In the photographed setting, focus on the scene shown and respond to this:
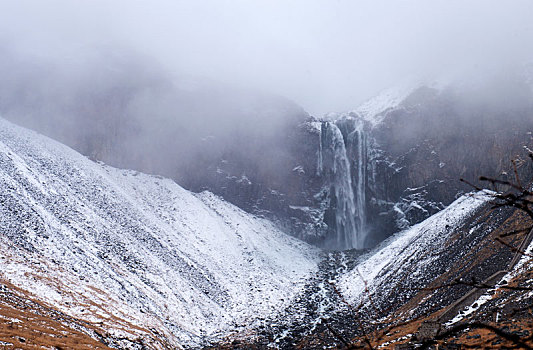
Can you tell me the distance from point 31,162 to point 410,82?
96295mm

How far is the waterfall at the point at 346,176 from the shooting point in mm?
81188

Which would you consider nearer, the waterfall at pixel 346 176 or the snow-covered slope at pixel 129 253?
the snow-covered slope at pixel 129 253

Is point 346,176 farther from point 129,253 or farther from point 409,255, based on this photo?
point 129,253

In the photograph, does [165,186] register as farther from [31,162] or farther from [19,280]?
[19,280]

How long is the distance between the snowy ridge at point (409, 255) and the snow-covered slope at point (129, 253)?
722 cm

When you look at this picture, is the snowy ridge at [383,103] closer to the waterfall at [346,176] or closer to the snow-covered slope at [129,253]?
the waterfall at [346,176]

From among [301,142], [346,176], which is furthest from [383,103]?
[346,176]

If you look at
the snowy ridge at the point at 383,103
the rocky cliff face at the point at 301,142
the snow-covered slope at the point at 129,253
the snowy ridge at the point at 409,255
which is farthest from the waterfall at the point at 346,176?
the snowy ridge at the point at 409,255

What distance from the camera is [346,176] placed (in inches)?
3332

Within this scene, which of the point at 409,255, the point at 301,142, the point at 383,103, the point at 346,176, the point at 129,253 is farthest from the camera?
the point at 383,103

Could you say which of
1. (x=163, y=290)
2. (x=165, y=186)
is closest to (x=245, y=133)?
(x=165, y=186)

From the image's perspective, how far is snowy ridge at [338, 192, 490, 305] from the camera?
130 feet

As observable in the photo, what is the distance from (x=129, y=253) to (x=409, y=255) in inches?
1226

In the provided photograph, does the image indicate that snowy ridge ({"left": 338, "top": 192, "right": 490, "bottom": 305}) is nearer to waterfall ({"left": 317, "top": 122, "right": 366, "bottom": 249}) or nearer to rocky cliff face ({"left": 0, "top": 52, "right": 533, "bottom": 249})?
rocky cliff face ({"left": 0, "top": 52, "right": 533, "bottom": 249})
